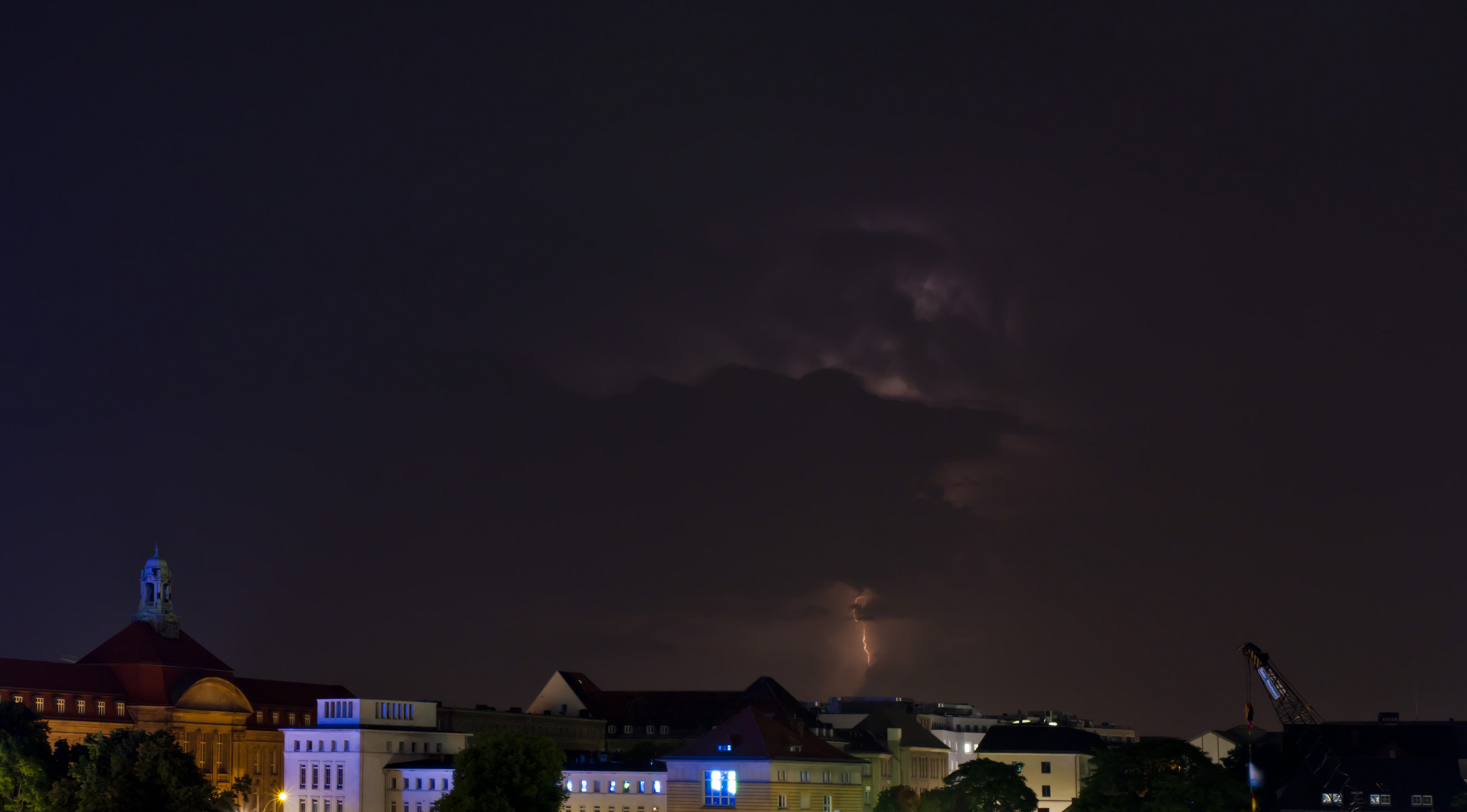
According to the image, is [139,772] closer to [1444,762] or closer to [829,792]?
[829,792]

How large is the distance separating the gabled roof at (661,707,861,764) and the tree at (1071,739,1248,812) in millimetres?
23268

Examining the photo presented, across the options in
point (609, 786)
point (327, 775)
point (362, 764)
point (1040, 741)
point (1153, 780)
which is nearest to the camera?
point (1153, 780)

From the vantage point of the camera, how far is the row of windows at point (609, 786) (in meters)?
150

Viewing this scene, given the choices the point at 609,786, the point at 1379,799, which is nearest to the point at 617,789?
the point at 609,786

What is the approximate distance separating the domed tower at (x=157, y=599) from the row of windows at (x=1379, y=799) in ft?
368

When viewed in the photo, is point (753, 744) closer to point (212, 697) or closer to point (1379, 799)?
point (1379, 799)

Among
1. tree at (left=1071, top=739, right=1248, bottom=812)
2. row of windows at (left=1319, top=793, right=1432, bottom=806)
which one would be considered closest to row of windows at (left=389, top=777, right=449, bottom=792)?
tree at (left=1071, top=739, right=1248, bottom=812)

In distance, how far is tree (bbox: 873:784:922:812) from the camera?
530 ft

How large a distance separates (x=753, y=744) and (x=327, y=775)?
36.0m

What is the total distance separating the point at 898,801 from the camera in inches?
6713

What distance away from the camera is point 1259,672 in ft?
634

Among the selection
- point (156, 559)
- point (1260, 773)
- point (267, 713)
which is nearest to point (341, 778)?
point (267, 713)

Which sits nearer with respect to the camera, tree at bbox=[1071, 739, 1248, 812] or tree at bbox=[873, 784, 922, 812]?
tree at bbox=[1071, 739, 1248, 812]

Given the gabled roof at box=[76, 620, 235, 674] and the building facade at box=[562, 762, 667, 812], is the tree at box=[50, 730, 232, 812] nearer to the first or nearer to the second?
the building facade at box=[562, 762, 667, 812]
